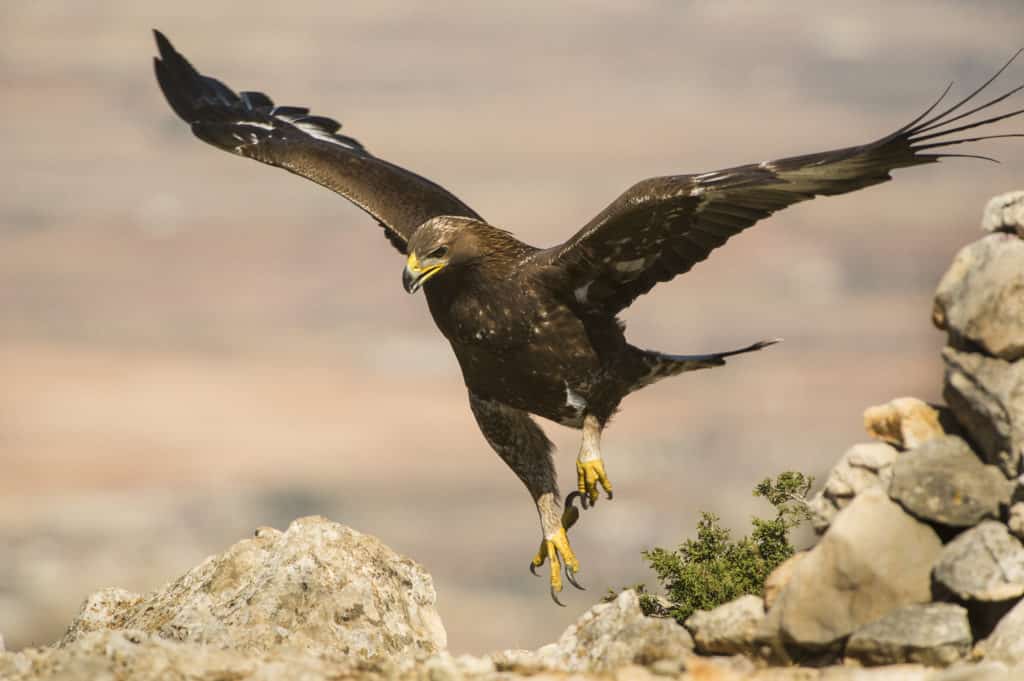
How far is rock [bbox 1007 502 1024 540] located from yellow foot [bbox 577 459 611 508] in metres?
3.67

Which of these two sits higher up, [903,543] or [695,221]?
[695,221]

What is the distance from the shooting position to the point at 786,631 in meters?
9.10

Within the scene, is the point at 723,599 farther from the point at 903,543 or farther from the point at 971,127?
the point at 971,127

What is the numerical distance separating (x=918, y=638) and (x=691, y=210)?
3.75 meters

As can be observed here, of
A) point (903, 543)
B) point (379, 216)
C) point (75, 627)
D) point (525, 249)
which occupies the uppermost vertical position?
point (379, 216)

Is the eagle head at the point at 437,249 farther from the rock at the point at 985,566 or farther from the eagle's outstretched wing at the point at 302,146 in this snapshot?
the rock at the point at 985,566

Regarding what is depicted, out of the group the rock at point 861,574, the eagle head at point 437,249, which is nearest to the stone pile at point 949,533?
the rock at point 861,574

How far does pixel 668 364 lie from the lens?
1177cm

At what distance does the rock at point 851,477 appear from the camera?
944 cm

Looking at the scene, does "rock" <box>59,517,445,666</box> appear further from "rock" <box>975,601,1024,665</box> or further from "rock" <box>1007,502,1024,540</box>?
"rock" <box>1007,502,1024,540</box>

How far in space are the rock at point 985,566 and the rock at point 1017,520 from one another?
48 mm

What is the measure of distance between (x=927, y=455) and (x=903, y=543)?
63 centimetres

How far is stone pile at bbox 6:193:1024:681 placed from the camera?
872 cm

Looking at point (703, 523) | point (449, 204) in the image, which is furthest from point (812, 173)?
point (449, 204)
